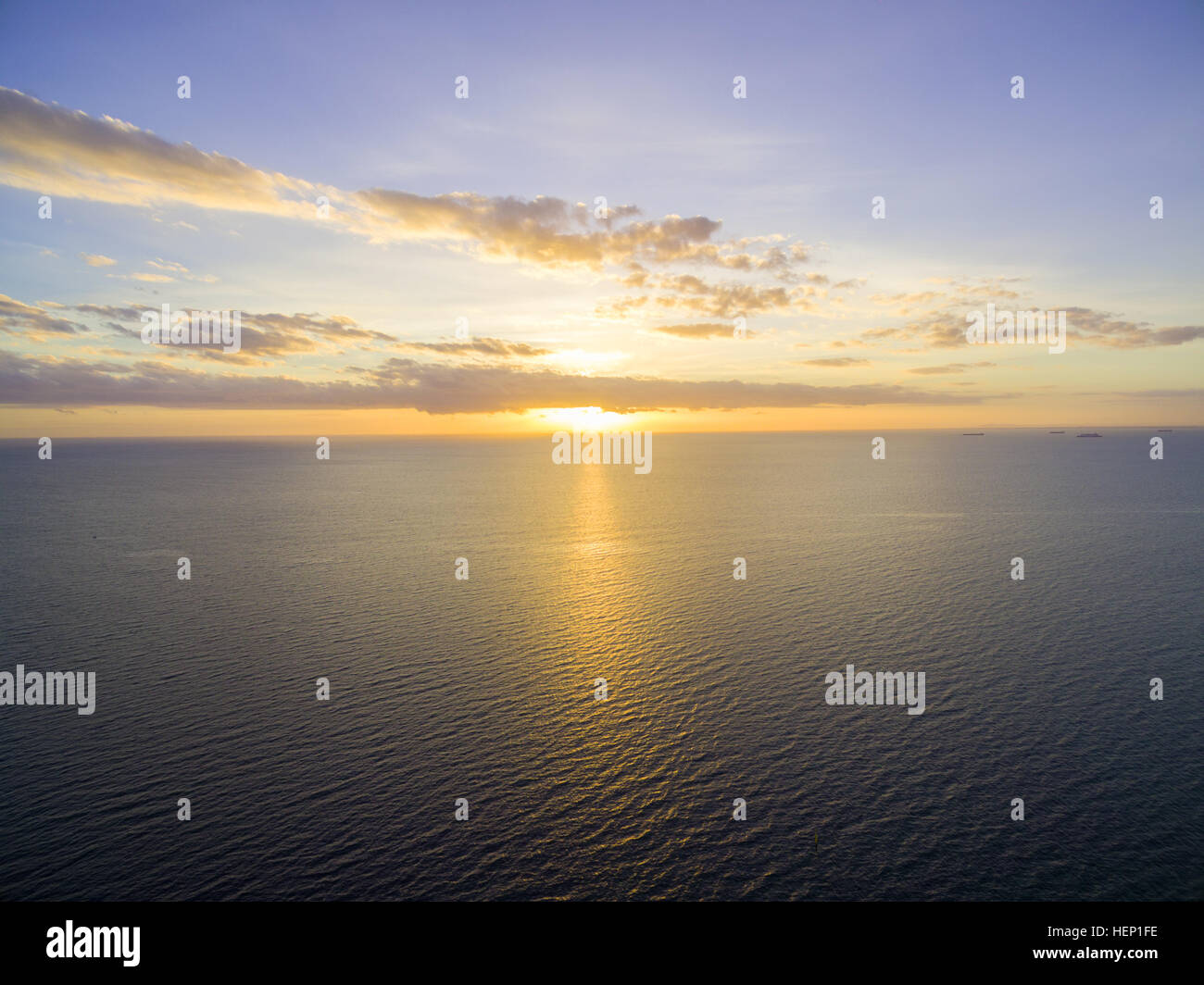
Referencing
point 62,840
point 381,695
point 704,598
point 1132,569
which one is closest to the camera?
point 62,840

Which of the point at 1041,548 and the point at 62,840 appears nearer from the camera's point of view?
the point at 62,840
